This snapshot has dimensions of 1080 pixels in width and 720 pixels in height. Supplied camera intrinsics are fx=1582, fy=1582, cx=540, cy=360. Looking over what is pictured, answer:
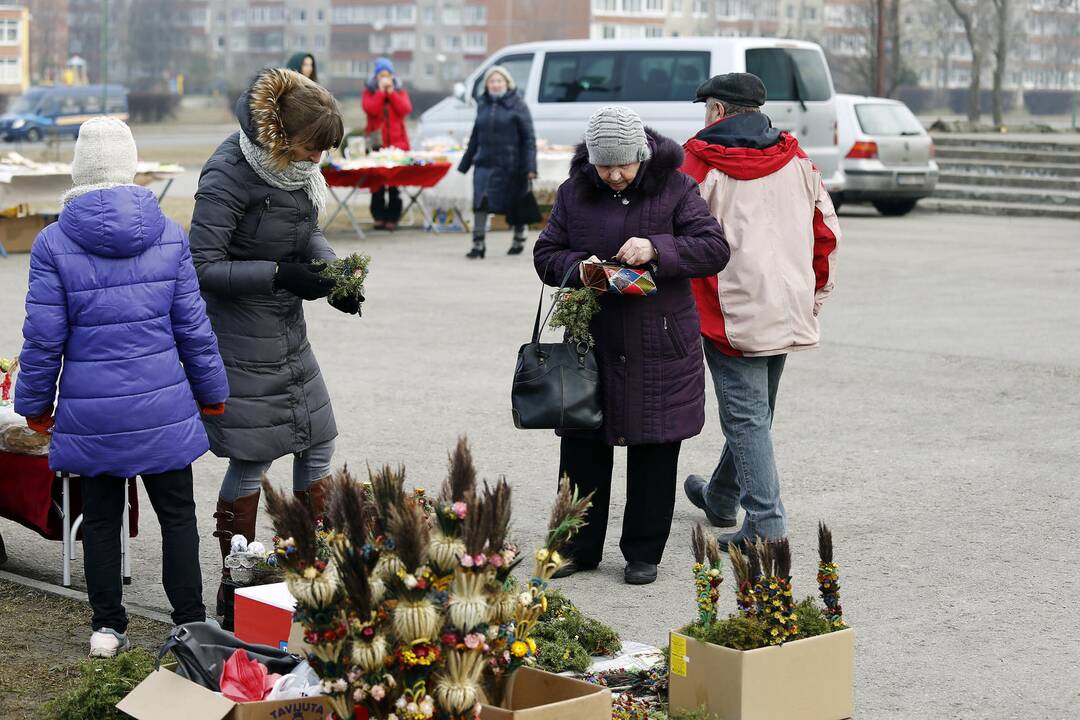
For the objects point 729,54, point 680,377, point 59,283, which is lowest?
point 680,377

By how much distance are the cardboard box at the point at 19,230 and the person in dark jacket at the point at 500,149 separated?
4.35 meters

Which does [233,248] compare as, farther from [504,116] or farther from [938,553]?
[504,116]

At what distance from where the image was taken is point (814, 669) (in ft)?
13.4

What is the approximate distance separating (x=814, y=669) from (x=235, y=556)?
6.02 feet

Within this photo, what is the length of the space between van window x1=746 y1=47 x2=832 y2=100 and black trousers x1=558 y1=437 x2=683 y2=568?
46.3ft

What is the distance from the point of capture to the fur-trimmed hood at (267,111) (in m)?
4.93

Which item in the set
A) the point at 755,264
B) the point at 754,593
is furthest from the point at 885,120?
the point at 754,593

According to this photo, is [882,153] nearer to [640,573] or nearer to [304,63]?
[304,63]

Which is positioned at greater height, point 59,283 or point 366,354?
point 59,283

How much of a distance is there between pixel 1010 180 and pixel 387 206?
34.8 feet

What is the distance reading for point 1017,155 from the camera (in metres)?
25.5

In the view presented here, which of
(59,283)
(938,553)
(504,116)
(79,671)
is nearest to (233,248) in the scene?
(59,283)

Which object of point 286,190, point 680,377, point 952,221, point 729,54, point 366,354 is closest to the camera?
point 286,190

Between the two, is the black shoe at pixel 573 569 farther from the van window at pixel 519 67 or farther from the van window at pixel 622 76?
the van window at pixel 519 67
